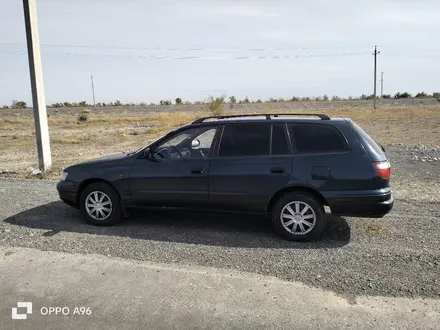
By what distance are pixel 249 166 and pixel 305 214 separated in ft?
3.27

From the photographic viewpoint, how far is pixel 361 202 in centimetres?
516

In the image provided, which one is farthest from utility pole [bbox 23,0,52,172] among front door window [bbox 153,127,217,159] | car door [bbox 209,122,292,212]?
car door [bbox 209,122,292,212]

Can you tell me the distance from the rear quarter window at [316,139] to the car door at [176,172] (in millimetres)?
1220

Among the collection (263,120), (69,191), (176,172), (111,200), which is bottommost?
(111,200)

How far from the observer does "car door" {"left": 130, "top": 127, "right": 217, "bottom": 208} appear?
5750mm

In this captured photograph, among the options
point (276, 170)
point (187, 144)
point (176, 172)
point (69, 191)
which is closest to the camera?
point (276, 170)

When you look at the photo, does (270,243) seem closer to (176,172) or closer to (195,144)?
(176,172)

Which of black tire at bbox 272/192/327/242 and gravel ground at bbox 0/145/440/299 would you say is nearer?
gravel ground at bbox 0/145/440/299

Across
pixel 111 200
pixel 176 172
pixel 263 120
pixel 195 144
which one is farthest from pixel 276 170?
pixel 111 200

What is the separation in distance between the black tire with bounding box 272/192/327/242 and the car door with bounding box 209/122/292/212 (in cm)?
19

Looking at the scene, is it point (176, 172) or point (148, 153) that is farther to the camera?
point (148, 153)

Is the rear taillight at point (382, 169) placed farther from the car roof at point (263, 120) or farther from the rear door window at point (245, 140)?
the rear door window at point (245, 140)

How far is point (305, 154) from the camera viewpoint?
5387 mm

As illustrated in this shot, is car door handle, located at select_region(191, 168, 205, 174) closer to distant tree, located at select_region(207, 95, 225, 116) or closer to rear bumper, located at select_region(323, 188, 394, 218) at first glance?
rear bumper, located at select_region(323, 188, 394, 218)
